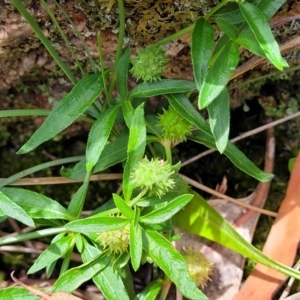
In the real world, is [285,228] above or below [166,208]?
below

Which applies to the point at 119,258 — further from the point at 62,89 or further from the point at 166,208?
the point at 62,89

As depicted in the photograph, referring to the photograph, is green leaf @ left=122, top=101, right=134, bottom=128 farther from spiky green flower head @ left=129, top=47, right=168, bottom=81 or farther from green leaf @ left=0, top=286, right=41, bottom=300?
green leaf @ left=0, top=286, right=41, bottom=300

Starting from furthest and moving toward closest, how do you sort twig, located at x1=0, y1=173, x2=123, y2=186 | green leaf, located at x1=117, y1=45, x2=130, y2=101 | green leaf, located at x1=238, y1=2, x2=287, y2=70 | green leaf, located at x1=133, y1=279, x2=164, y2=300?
twig, located at x1=0, y1=173, x2=123, y2=186
green leaf, located at x1=133, y1=279, x2=164, y2=300
green leaf, located at x1=117, y1=45, x2=130, y2=101
green leaf, located at x1=238, y1=2, x2=287, y2=70

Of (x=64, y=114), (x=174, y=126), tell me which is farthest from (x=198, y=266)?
(x=64, y=114)

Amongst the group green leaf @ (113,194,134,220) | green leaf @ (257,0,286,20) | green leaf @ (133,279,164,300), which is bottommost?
green leaf @ (133,279,164,300)

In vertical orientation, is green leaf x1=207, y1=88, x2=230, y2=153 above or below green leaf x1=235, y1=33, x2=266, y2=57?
below

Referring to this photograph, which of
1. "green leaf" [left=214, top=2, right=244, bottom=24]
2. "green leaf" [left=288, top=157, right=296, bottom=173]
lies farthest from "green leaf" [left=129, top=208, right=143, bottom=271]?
"green leaf" [left=288, top=157, right=296, bottom=173]

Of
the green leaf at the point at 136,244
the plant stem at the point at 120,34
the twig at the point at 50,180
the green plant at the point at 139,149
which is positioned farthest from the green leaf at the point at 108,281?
the plant stem at the point at 120,34

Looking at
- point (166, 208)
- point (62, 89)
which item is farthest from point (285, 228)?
point (62, 89)
